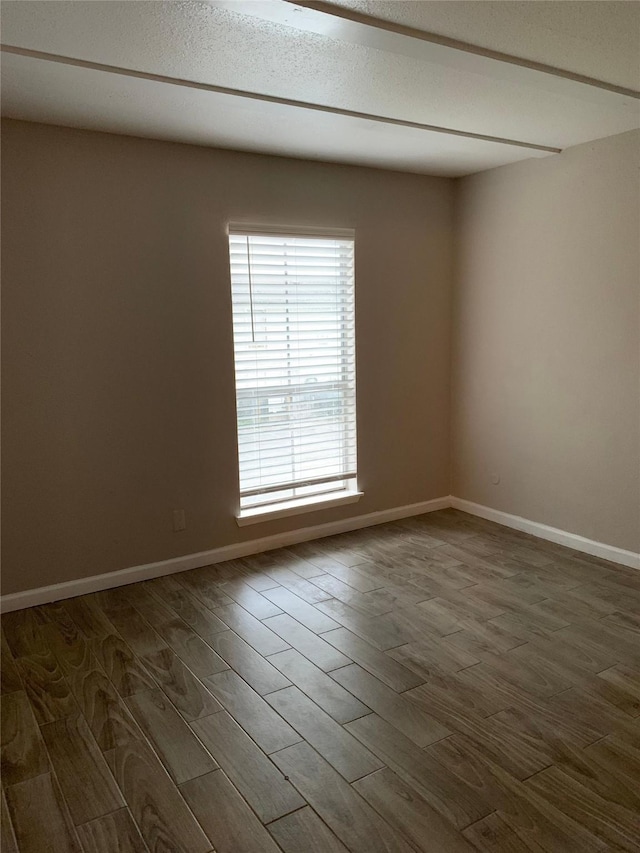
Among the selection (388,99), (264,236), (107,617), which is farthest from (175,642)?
(388,99)

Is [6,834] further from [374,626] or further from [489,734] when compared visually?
[374,626]

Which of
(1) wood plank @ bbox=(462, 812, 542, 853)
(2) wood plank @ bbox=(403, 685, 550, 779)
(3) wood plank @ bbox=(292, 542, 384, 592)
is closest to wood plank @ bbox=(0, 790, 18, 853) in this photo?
(1) wood plank @ bbox=(462, 812, 542, 853)

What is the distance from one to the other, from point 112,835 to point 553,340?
139 inches

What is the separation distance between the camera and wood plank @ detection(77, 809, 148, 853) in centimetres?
185

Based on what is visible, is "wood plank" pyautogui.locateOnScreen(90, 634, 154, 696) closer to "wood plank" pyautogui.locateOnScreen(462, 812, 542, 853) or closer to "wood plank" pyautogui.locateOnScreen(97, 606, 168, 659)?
"wood plank" pyautogui.locateOnScreen(97, 606, 168, 659)

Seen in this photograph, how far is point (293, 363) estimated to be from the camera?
4.20m

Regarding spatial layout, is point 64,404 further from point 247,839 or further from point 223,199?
point 247,839

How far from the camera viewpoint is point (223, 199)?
3.81m

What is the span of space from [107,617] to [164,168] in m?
2.41

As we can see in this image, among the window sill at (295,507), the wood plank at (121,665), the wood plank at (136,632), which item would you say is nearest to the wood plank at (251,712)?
the wood plank at (121,665)

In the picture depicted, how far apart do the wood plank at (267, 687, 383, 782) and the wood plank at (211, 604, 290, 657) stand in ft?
1.16

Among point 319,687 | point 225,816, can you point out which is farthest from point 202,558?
point 225,816

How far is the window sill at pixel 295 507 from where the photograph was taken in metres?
4.10

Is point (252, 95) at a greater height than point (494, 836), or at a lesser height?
greater
